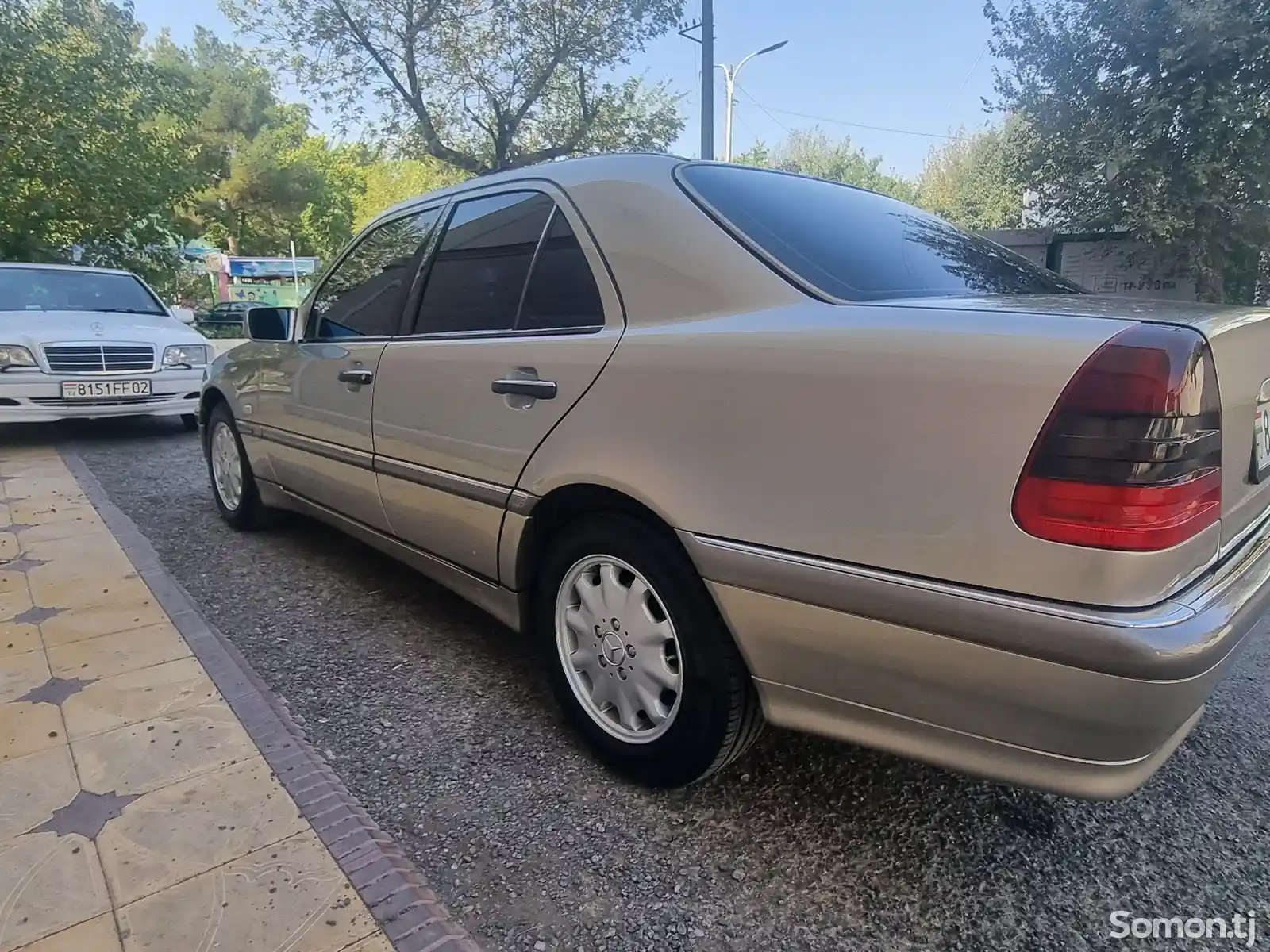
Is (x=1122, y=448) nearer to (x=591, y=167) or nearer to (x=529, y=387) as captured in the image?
(x=529, y=387)

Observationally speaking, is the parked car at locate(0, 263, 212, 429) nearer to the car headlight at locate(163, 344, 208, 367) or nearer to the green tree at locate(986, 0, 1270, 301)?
the car headlight at locate(163, 344, 208, 367)

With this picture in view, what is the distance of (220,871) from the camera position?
1.68 meters

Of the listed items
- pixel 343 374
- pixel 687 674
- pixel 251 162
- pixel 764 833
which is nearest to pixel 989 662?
pixel 687 674

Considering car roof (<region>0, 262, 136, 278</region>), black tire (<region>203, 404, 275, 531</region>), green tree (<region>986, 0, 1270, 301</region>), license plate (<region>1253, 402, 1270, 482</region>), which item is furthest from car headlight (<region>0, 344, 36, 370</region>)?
green tree (<region>986, 0, 1270, 301</region>)

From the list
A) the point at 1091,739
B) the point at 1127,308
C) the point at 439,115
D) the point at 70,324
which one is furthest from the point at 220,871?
the point at 439,115

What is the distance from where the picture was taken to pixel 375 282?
3.02 meters

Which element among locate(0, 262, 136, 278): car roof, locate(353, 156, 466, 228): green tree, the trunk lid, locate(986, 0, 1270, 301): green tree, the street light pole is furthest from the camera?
locate(353, 156, 466, 228): green tree

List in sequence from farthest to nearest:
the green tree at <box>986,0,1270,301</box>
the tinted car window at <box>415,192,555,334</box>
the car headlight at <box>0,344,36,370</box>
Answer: the green tree at <box>986,0,1270,301</box>, the car headlight at <box>0,344,36,370</box>, the tinted car window at <box>415,192,555,334</box>

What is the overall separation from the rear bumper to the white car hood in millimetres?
6798

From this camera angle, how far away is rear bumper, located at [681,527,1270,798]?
1232 millimetres

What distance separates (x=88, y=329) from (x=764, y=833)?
7094 mm

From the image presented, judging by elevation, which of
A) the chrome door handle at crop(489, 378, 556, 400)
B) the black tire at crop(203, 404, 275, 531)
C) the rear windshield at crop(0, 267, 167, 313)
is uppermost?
the rear windshield at crop(0, 267, 167, 313)

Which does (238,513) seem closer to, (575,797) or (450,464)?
(450,464)

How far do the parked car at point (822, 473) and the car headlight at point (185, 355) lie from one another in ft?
17.6
